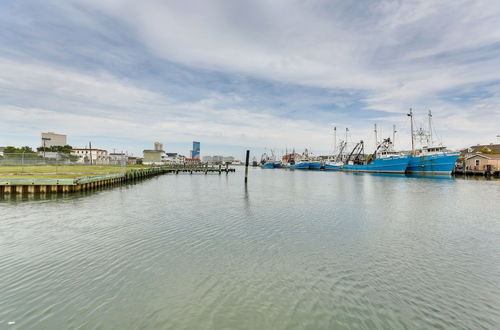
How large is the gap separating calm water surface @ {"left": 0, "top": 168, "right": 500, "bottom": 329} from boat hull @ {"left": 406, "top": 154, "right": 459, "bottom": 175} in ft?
232

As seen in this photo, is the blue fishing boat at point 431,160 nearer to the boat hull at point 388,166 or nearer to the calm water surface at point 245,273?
the boat hull at point 388,166

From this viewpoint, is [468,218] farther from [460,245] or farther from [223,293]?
[223,293]

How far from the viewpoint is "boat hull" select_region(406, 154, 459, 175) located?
2955 inches

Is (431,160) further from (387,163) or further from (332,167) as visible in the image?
(332,167)

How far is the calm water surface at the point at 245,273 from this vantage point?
7.05m

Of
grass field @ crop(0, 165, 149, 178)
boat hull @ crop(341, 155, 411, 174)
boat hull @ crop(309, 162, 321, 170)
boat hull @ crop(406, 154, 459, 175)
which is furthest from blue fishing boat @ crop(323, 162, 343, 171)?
grass field @ crop(0, 165, 149, 178)

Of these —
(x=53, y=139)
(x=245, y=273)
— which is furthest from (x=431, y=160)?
(x=53, y=139)

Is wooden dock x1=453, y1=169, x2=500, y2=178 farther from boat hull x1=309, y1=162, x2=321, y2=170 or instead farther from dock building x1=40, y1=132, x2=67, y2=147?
dock building x1=40, y1=132, x2=67, y2=147

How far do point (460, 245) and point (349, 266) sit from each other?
7.83m

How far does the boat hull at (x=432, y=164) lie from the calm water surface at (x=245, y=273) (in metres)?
70.7

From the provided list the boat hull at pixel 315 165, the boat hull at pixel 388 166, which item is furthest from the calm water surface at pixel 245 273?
the boat hull at pixel 315 165

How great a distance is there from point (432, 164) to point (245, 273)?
9163 centimetres

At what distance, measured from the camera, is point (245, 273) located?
995 centimetres

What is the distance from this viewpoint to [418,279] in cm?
957
